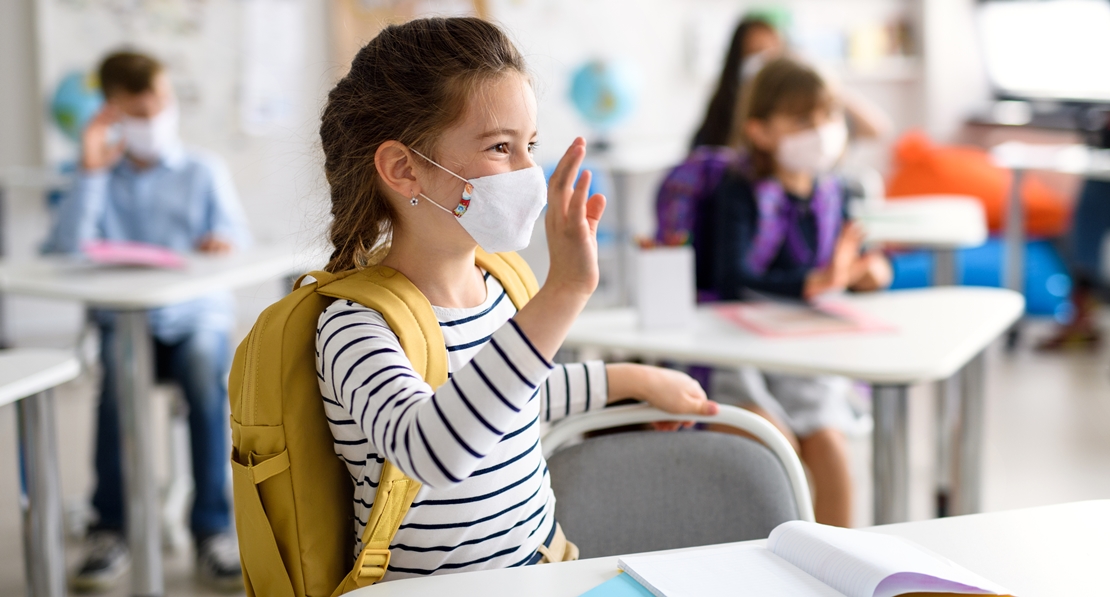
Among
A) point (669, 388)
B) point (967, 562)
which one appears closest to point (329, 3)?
point (669, 388)

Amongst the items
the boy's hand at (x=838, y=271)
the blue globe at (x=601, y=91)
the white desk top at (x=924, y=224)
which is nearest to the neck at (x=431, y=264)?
the boy's hand at (x=838, y=271)

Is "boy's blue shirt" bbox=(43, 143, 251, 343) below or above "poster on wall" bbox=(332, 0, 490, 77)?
below

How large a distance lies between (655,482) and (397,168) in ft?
1.64

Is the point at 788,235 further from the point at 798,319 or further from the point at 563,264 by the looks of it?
the point at 563,264

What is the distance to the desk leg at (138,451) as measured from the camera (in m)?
2.12

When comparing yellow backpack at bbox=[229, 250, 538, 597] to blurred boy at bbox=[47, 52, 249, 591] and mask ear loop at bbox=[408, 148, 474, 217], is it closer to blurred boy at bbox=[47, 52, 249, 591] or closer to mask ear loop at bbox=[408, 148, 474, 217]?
mask ear loop at bbox=[408, 148, 474, 217]

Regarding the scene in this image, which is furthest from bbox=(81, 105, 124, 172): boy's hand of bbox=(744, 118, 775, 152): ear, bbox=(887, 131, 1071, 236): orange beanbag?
bbox=(887, 131, 1071, 236): orange beanbag

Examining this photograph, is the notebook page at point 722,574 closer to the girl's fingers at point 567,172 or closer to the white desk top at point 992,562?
the white desk top at point 992,562

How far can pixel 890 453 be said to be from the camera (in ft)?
5.55

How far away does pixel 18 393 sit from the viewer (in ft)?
5.02

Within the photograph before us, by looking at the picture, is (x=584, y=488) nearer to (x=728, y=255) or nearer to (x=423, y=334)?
(x=423, y=334)

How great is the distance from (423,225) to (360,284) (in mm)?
102

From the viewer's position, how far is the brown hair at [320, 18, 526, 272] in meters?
1.03

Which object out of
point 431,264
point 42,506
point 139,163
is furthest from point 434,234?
point 139,163
